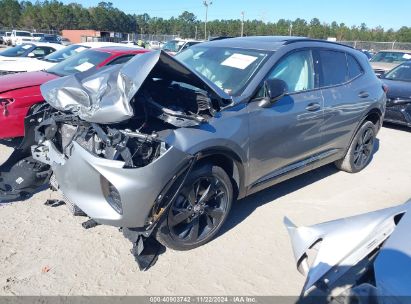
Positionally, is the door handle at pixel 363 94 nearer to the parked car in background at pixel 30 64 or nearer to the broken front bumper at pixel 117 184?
the broken front bumper at pixel 117 184

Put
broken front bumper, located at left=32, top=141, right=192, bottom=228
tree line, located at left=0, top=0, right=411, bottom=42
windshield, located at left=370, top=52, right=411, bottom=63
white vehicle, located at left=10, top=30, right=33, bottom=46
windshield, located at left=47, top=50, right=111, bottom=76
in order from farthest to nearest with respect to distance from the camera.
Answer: tree line, located at left=0, top=0, right=411, bottom=42
white vehicle, located at left=10, top=30, right=33, bottom=46
windshield, located at left=370, top=52, right=411, bottom=63
windshield, located at left=47, top=50, right=111, bottom=76
broken front bumper, located at left=32, top=141, right=192, bottom=228

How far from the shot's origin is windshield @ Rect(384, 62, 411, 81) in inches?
385

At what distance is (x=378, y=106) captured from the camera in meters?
5.64

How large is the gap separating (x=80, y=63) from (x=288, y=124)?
4.69m

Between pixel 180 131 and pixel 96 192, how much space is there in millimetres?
809

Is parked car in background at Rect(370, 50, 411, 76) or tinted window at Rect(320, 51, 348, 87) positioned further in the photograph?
parked car in background at Rect(370, 50, 411, 76)

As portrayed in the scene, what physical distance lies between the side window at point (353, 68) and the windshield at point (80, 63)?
4358mm

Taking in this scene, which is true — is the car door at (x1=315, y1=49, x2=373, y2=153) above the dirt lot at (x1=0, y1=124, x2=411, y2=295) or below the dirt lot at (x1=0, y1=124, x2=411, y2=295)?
above

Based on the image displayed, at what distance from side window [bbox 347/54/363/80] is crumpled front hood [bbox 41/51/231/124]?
8.11 ft

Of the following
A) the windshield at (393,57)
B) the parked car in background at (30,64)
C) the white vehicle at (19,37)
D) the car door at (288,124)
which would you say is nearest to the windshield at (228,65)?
the car door at (288,124)

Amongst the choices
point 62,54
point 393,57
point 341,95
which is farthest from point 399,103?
point 393,57

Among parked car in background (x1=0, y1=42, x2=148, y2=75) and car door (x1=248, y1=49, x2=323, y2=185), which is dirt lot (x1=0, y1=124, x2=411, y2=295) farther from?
parked car in background (x1=0, y1=42, x2=148, y2=75)

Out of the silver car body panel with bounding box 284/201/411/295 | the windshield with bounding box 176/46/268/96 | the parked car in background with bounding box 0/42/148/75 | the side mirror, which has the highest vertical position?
the windshield with bounding box 176/46/268/96

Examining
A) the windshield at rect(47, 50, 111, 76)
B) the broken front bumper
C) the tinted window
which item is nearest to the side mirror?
the broken front bumper
